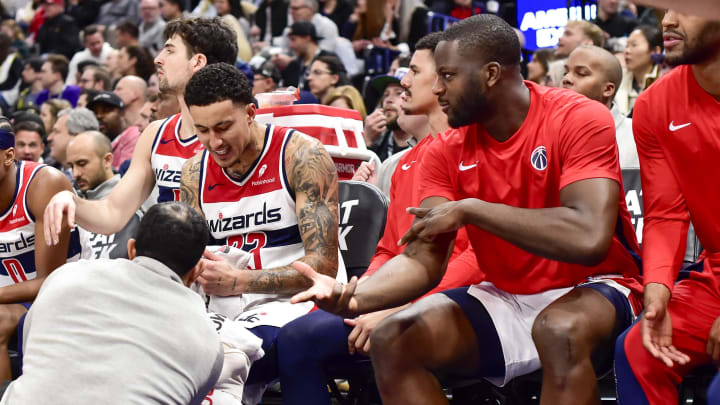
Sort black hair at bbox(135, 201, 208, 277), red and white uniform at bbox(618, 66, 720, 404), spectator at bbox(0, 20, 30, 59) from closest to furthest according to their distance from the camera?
black hair at bbox(135, 201, 208, 277), red and white uniform at bbox(618, 66, 720, 404), spectator at bbox(0, 20, 30, 59)

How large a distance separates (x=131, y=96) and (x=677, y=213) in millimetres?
7060

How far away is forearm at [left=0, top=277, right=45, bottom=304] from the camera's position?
4359mm

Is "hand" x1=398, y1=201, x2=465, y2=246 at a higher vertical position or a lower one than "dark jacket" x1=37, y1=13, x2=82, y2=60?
higher

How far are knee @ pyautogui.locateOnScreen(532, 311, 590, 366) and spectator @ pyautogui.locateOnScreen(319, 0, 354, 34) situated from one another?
8909 millimetres

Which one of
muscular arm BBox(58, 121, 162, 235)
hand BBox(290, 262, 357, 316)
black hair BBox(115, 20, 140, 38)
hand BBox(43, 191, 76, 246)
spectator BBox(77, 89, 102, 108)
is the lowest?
spectator BBox(77, 89, 102, 108)

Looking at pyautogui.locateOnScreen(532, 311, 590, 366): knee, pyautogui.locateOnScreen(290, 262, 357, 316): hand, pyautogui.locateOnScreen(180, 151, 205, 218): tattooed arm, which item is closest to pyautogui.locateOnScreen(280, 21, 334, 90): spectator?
pyautogui.locateOnScreen(180, 151, 205, 218): tattooed arm

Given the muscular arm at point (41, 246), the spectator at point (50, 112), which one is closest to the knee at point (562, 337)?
the muscular arm at point (41, 246)

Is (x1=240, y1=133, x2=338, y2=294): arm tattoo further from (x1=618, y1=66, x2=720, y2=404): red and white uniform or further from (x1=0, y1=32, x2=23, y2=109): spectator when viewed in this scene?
(x1=0, y1=32, x2=23, y2=109): spectator

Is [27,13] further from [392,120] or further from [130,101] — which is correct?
[392,120]

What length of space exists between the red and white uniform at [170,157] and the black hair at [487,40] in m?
1.67

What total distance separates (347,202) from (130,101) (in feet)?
18.2

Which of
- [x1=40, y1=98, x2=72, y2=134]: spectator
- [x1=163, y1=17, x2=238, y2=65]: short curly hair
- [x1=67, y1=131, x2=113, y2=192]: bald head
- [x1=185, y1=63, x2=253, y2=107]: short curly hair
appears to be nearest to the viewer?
[x1=185, y1=63, x2=253, y2=107]: short curly hair

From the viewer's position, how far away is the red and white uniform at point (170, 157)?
4.53 meters

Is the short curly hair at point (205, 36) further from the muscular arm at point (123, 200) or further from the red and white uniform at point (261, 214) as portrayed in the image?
the red and white uniform at point (261, 214)
